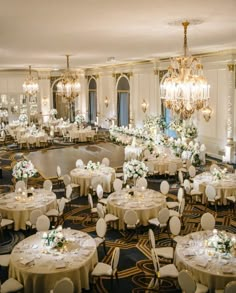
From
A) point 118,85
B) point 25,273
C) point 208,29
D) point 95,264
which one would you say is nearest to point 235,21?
point 208,29

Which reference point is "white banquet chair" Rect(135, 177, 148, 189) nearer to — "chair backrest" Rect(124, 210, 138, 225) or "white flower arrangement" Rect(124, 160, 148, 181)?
"white flower arrangement" Rect(124, 160, 148, 181)

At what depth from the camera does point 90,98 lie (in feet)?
105

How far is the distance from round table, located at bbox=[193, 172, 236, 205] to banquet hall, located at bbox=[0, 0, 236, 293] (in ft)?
0.10

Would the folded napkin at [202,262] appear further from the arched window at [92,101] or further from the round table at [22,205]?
the arched window at [92,101]

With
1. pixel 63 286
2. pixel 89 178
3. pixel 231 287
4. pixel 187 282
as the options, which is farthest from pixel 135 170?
pixel 231 287

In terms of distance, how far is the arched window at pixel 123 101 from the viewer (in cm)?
2569

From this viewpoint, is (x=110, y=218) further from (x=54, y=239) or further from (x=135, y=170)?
(x=54, y=239)

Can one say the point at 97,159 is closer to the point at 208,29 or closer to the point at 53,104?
the point at 208,29

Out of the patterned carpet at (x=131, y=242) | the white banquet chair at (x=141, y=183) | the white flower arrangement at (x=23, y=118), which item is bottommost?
the patterned carpet at (x=131, y=242)

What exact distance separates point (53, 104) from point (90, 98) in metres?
3.22

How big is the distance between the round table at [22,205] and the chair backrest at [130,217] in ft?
7.81

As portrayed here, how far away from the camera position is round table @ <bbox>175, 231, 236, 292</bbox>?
6293mm

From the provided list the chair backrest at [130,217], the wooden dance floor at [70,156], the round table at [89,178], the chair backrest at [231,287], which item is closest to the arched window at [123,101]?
the wooden dance floor at [70,156]

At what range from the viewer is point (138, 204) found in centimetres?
993
